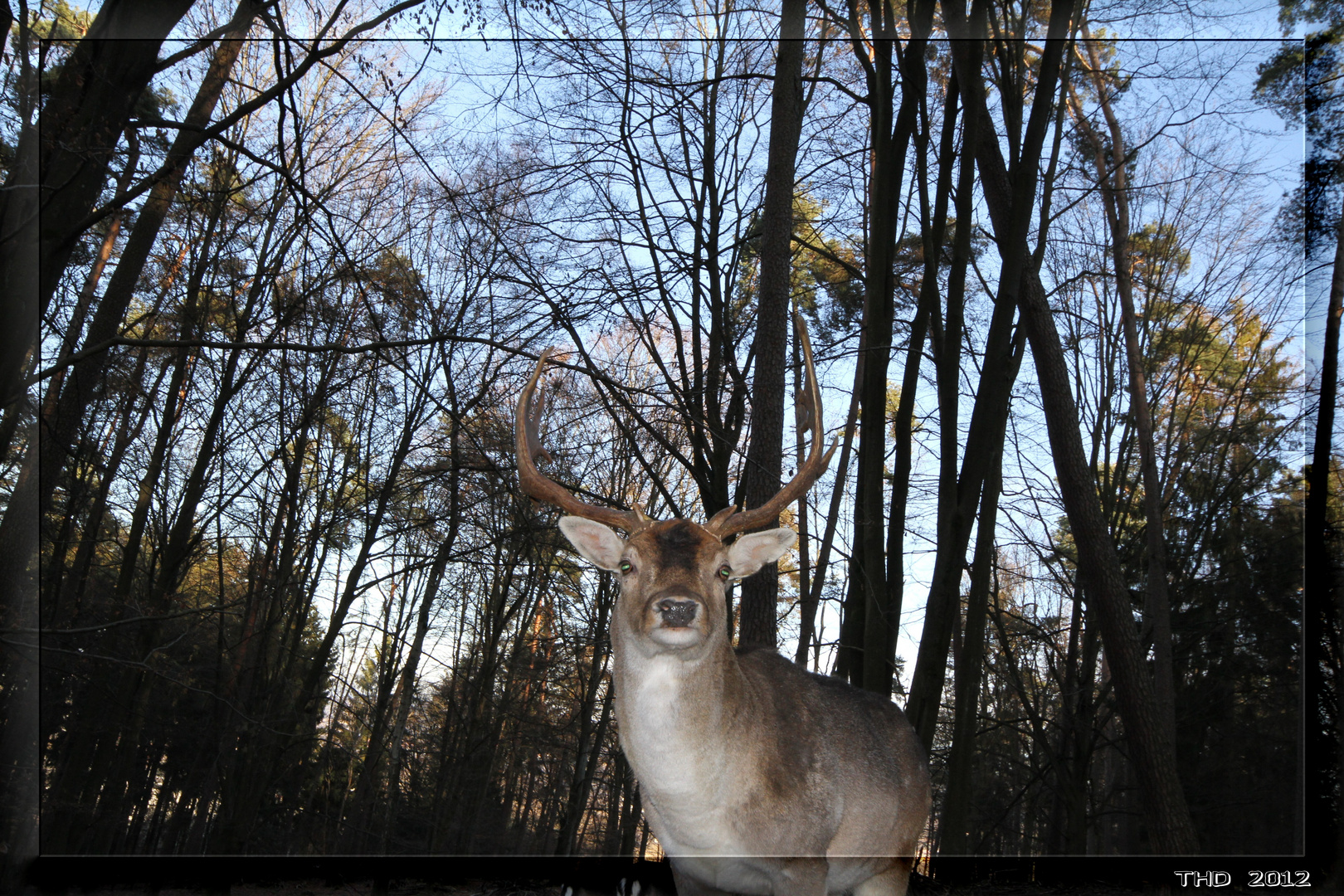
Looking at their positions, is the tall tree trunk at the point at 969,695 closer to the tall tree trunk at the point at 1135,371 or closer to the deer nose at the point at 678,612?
the tall tree trunk at the point at 1135,371

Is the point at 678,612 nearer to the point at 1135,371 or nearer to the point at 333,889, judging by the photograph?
the point at 333,889

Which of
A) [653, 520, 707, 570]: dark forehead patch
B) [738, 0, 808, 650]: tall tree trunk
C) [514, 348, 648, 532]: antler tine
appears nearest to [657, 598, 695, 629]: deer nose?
[653, 520, 707, 570]: dark forehead patch

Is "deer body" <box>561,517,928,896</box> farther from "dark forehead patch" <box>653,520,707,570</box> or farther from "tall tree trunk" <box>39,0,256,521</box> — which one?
"tall tree trunk" <box>39,0,256,521</box>

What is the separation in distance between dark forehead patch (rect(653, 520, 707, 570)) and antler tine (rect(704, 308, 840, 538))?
27 cm

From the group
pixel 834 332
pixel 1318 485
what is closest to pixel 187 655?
pixel 834 332

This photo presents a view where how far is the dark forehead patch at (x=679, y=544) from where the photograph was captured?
12.0ft

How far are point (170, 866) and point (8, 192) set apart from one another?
3.76m

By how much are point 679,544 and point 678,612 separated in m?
0.44

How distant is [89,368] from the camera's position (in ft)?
19.2

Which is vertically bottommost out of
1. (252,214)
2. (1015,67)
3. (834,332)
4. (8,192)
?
(8,192)

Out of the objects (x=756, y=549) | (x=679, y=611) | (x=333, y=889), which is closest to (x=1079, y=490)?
(x=756, y=549)

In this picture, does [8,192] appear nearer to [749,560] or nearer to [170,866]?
[170,866]

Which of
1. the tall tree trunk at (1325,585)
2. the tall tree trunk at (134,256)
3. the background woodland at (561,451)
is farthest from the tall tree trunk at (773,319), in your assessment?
the tall tree trunk at (134,256)

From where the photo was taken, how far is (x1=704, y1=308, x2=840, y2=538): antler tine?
161 inches
